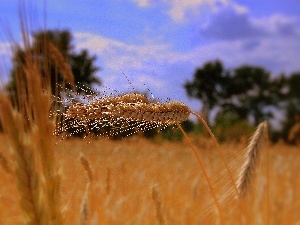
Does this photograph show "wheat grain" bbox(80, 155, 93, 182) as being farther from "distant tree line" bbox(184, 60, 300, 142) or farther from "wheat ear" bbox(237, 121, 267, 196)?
"distant tree line" bbox(184, 60, 300, 142)

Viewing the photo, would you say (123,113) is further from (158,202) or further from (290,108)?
(290,108)

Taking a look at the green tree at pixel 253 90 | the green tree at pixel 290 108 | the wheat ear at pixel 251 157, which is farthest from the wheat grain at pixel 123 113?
the green tree at pixel 253 90

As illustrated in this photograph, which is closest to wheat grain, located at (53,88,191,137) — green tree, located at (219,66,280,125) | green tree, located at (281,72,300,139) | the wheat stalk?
the wheat stalk

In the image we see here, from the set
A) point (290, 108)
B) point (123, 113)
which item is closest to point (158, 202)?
point (123, 113)

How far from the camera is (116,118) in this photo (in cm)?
88

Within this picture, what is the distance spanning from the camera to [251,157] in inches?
49.9

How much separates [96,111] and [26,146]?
18 cm

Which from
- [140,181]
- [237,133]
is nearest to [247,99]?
[237,133]

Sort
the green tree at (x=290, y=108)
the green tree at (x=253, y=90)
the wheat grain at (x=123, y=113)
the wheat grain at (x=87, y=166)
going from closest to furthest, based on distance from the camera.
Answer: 1. the wheat grain at (x=123, y=113)
2. the wheat grain at (x=87, y=166)
3. the green tree at (x=290, y=108)
4. the green tree at (x=253, y=90)

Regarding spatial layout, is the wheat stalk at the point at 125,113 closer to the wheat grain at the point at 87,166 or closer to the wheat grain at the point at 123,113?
the wheat grain at the point at 123,113

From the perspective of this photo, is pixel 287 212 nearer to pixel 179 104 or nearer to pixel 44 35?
pixel 179 104

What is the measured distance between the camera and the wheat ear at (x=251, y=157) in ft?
3.90

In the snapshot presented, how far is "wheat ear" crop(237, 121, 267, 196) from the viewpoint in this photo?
3.90 feet

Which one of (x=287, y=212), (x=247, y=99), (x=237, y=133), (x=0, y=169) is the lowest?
(x=287, y=212)
